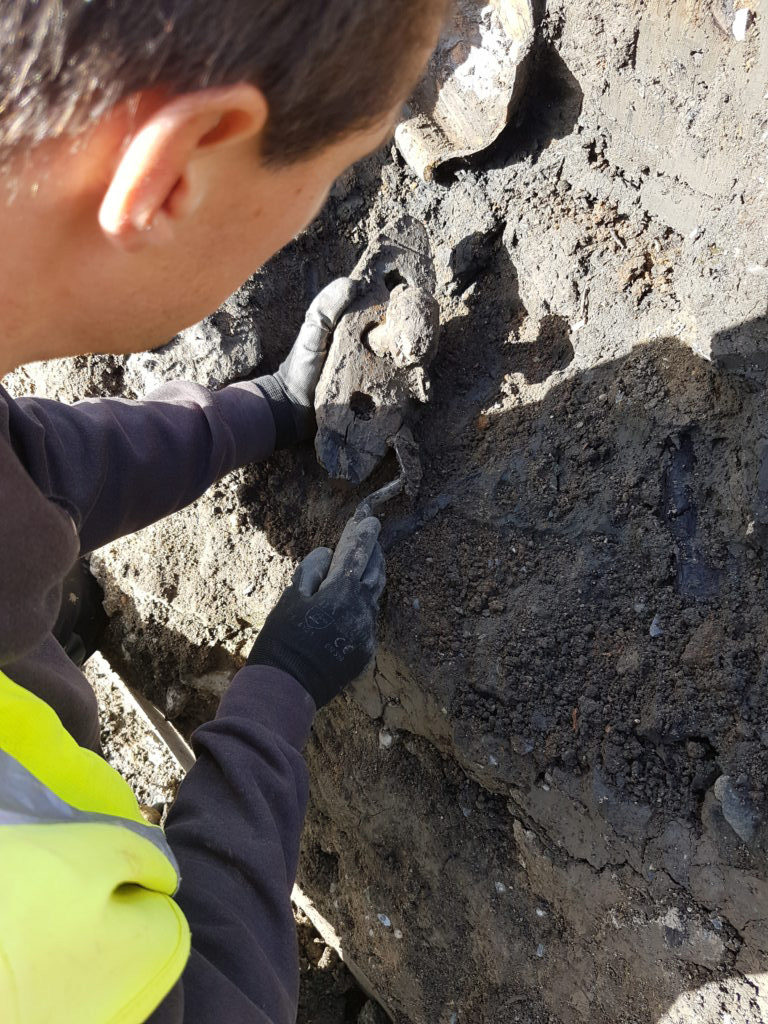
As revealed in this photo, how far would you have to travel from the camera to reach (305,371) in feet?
6.29

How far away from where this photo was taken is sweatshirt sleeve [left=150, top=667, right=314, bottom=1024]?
1056 millimetres

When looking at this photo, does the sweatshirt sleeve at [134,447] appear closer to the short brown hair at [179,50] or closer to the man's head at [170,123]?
the man's head at [170,123]

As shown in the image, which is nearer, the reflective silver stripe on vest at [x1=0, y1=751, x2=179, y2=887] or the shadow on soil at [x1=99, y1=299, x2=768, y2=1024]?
the reflective silver stripe on vest at [x1=0, y1=751, x2=179, y2=887]

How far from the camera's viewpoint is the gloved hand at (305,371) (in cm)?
188

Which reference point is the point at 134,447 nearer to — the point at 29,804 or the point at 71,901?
the point at 29,804

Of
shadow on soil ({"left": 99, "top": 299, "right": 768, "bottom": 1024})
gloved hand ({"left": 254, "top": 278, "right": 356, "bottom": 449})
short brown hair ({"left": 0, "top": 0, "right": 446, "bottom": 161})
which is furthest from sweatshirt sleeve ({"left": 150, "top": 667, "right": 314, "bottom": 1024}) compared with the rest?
short brown hair ({"left": 0, "top": 0, "right": 446, "bottom": 161})

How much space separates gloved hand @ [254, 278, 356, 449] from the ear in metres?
1.18

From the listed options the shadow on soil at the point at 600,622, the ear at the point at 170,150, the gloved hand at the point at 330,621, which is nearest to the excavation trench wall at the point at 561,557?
the shadow on soil at the point at 600,622

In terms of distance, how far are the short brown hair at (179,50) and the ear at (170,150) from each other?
0.05ft

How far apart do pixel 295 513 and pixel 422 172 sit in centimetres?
100

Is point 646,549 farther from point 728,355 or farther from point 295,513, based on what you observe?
point 295,513

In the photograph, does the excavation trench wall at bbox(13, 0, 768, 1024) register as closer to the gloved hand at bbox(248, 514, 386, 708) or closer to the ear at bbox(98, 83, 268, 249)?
the gloved hand at bbox(248, 514, 386, 708)

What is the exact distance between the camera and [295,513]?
1.99 metres

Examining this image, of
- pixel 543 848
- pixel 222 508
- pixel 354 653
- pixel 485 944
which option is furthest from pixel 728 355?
pixel 485 944
